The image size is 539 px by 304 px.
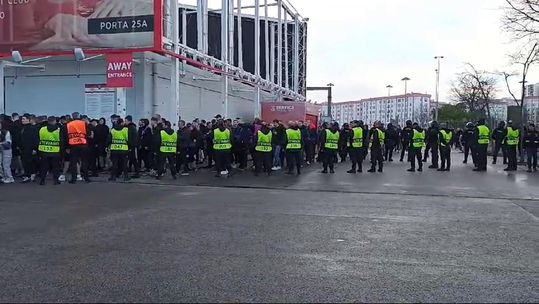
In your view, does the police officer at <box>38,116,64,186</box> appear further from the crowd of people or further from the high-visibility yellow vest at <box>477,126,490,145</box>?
the high-visibility yellow vest at <box>477,126,490,145</box>

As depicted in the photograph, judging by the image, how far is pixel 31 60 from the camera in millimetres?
20344

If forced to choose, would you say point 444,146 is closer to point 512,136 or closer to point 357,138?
point 512,136

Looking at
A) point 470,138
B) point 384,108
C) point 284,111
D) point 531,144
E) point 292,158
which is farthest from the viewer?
point 384,108

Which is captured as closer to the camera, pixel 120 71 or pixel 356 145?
pixel 120 71

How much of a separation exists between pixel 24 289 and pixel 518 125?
21116 millimetres

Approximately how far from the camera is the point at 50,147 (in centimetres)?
1461

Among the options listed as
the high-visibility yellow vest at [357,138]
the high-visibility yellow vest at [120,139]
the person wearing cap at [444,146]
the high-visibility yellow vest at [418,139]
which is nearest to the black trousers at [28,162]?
the high-visibility yellow vest at [120,139]

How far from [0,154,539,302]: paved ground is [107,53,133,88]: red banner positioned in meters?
5.17

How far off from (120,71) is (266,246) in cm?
1216

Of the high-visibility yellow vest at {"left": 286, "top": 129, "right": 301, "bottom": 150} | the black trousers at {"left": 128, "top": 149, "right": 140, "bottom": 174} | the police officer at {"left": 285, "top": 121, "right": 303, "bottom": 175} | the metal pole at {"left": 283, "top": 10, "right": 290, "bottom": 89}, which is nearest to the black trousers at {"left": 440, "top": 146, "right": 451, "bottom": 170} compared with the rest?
the police officer at {"left": 285, "top": 121, "right": 303, "bottom": 175}

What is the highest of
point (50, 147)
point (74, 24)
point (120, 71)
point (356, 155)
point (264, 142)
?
point (74, 24)

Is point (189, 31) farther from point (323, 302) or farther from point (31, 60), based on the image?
point (323, 302)

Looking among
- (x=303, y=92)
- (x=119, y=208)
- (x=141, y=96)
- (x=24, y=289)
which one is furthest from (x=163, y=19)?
(x=303, y=92)

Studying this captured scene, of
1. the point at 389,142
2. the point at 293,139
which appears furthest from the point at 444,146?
the point at 293,139
